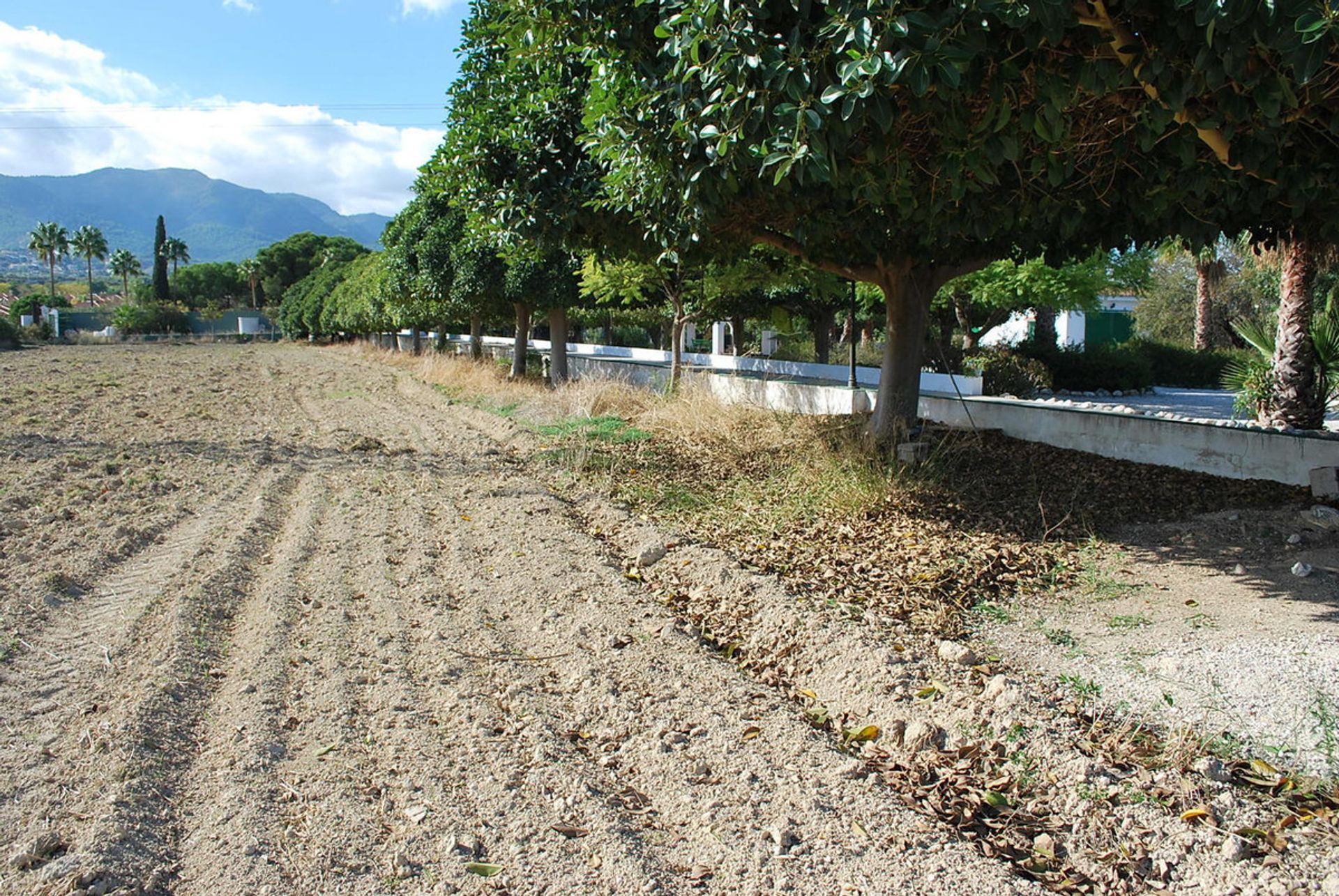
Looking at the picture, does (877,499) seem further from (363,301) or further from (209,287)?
(209,287)

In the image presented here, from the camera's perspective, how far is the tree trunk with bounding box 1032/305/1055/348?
21.6 m

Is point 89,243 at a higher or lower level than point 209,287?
higher

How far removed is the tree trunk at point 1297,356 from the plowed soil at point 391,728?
8.30 metres

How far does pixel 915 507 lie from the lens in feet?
23.7

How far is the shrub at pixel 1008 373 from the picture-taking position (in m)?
15.4

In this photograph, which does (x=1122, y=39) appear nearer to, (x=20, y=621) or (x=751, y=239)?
(x=751, y=239)

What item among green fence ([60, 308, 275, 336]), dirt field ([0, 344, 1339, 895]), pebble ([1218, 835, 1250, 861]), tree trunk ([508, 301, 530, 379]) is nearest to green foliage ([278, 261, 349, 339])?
green fence ([60, 308, 275, 336])

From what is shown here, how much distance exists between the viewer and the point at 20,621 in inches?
194

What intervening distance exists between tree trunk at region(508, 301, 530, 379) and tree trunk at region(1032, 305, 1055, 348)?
483 inches

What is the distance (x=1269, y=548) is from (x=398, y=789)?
5.99m

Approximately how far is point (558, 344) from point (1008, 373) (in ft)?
31.4

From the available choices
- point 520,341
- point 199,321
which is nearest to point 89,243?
point 199,321

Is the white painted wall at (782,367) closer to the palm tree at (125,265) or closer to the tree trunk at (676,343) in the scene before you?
the tree trunk at (676,343)

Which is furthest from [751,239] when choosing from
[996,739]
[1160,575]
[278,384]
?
[278,384]
